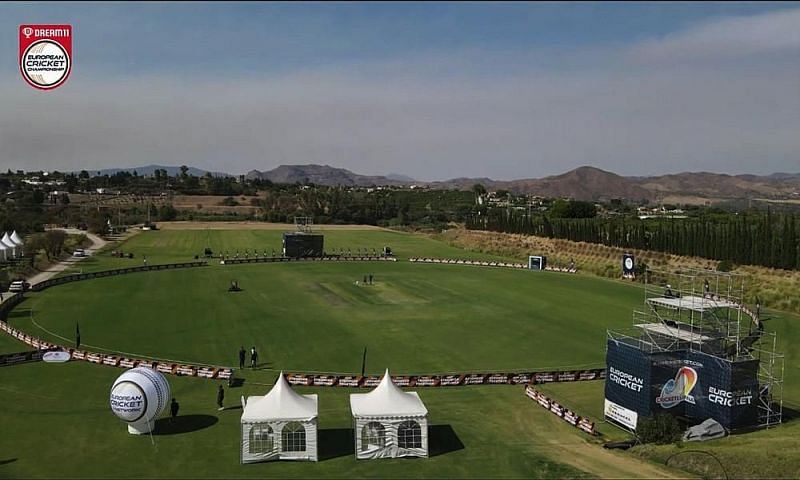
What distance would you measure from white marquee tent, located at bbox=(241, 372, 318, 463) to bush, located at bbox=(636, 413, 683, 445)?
12.6 meters

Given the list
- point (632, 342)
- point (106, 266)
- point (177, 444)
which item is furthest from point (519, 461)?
point (106, 266)

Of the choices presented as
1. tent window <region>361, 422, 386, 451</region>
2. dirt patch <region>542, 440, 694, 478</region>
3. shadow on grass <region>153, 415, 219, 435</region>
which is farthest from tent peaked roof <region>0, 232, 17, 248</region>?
dirt patch <region>542, 440, 694, 478</region>

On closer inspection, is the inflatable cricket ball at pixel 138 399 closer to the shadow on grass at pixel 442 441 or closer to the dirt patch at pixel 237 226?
the shadow on grass at pixel 442 441

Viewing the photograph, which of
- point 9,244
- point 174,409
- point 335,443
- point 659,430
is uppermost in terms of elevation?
point 9,244

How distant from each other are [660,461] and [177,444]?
1758cm

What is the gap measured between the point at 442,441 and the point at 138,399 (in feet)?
37.9

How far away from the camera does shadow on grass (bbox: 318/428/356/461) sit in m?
25.3

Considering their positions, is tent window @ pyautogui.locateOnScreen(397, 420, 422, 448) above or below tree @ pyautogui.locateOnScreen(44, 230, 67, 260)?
below

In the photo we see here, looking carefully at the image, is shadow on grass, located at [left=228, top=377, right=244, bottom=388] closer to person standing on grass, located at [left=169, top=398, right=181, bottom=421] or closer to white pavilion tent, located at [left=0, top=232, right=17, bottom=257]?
person standing on grass, located at [left=169, top=398, right=181, bottom=421]

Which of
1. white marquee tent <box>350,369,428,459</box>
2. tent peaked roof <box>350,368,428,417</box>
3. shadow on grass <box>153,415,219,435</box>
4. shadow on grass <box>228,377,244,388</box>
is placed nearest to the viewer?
white marquee tent <box>350,369,428,459</box>

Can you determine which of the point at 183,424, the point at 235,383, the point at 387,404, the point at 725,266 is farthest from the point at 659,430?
the point at 725,266

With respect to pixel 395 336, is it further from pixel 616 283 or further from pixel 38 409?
pixel 616 283

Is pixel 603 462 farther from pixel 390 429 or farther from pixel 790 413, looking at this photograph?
pixel 790 413

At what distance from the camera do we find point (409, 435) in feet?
83.0
